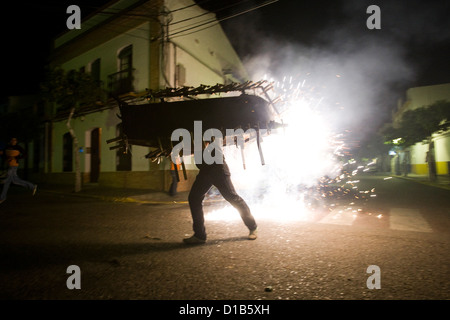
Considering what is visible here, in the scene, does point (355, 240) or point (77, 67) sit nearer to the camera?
point (355, 240)

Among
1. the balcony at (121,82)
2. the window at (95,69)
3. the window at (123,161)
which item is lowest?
the window at (123,161)

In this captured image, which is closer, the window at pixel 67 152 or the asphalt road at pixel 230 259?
the asphalt road at pixel 230 259

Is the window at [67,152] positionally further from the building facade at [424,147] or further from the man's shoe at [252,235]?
the building facade at [424,147]

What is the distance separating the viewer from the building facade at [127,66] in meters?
11.0

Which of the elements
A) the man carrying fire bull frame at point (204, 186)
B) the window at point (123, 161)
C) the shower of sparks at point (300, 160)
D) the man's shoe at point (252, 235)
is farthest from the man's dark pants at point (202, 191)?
the window at point (123, 161)

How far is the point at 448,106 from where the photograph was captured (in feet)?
46.2

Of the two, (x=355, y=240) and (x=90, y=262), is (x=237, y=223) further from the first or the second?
(x=90, y=262)

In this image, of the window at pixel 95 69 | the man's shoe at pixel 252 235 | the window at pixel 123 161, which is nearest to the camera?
the man's shoe at pixel 252 235

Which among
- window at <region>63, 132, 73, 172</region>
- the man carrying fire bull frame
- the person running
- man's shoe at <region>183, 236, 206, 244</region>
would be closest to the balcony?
window at <region>63, 132, 73, 172</region>

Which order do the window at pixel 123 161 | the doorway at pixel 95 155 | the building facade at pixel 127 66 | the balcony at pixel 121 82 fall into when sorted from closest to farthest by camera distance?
the building facade at pixel 127 66, the window at pixel 123 161, the balcony at pixel 121 82, the doorway at pixel 95 155

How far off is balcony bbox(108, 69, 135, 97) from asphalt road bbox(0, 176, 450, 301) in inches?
346

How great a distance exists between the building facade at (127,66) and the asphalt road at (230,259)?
6494 millimetres
